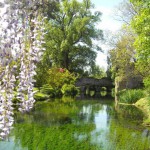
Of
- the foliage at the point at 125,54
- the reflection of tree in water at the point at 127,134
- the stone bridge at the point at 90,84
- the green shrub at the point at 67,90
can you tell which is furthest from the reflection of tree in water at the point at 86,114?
the stone bridge at the point at 90,84

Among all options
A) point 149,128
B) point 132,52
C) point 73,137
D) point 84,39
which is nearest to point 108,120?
point 149,128

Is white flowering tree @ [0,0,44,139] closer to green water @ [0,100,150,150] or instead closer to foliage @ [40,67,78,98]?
green water @ [0,100,150,150]

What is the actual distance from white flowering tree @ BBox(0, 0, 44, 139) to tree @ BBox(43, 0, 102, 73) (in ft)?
144

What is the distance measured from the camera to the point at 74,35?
163 ft

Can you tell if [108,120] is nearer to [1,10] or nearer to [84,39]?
[1,10]

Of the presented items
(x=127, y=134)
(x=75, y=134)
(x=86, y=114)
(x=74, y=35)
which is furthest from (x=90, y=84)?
(x=75, y=134)

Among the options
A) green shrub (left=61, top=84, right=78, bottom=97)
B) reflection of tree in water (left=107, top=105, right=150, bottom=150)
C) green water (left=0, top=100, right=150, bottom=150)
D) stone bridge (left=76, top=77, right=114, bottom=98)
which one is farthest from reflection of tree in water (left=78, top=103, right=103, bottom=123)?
stone bridge (left=76, top=77, right=114, bottom=98)

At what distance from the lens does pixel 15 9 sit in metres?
4.34

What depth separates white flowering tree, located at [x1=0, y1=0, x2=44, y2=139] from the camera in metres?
4.38

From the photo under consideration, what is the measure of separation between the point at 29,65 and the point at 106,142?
29.6 feet

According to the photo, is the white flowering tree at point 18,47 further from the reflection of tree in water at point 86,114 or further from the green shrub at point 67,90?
the green shrub at point 67,90

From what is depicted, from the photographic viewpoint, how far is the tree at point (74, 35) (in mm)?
49312

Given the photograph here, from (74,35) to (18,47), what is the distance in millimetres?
45369

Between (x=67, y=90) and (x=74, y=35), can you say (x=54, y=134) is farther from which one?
(x=74, y=35)
